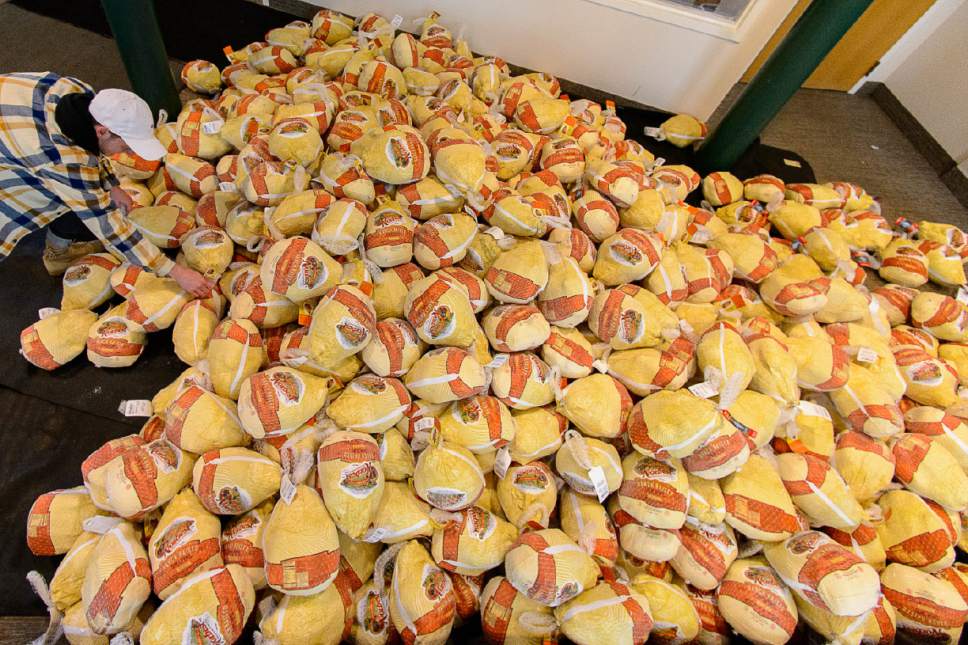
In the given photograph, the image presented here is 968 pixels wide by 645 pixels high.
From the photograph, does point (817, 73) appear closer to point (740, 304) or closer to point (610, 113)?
point (610, 113)

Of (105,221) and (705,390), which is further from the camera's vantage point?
(105,221)

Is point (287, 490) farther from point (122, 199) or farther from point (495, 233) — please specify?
point (122, 199)

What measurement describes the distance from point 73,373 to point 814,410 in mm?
2849

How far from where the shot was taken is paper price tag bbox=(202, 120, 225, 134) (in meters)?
2.28

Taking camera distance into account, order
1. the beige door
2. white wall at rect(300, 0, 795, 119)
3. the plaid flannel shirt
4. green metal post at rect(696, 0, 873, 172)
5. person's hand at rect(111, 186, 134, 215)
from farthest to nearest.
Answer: the beige door
white wall at rect(300, 0, 795, 119)
green metal post at rect(696, 0, 873, 172)
person's hand at rect(111, 186, 134, 215)
the plaid flannel shirt

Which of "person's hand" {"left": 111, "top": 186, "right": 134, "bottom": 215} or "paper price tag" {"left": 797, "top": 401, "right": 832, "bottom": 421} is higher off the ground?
"paper price tag" {"left": 797, "top": 401, "right": 832, "bottom": 421}

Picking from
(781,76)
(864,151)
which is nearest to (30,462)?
(781,76)

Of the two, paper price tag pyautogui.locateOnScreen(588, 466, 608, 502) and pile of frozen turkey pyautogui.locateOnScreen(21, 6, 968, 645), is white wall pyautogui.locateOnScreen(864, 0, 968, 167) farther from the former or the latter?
paper price tag pyautogui.locateOnScreen(588, 466, 608, 502)

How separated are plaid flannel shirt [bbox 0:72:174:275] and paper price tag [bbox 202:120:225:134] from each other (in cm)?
47

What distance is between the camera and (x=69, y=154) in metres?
1.72

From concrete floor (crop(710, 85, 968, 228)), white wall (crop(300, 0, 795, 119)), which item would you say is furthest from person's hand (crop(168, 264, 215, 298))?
concrete floor (crop(710, 85, 968, 228))

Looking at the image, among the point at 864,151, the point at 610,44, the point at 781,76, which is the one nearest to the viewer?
the point at 781,76

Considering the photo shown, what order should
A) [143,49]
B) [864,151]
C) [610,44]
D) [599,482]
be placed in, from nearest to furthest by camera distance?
1. [599,482]
2. [143,49]
3. [610,44]
4. [864,151]

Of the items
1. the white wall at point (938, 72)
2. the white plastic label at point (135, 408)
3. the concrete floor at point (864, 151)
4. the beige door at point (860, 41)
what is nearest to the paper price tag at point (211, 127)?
the white plastic label at point (135, 408)
